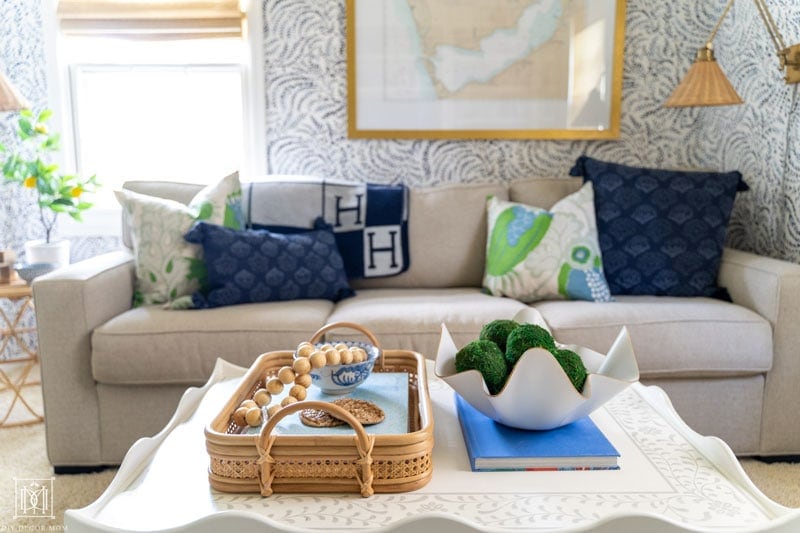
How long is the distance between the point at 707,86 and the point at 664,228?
1.76 feet

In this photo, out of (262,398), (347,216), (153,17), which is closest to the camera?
(262,398)

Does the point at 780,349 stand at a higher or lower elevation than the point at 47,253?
lower

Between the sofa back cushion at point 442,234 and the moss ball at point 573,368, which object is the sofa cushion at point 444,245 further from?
the moss ball at point 573,368

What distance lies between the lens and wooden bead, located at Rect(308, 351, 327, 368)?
133 cm

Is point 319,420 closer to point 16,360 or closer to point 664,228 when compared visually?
point 664,228

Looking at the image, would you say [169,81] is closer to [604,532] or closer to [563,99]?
[563,99]

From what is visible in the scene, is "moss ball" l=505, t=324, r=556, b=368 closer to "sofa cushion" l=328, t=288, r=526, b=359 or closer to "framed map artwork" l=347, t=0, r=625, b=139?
"sofa cushion" l=328, t=288, r=526, b=359

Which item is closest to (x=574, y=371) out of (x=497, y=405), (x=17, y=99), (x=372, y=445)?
(x=497, y=405)

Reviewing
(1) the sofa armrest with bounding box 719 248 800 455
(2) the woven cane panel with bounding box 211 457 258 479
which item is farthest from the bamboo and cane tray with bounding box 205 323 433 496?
(1) the sofa armrest with bounding box 719 248 800 455

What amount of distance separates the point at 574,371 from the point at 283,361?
0.69m

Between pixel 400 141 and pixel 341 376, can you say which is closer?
pixel 341 376

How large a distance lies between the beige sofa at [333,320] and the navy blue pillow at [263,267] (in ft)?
0.26

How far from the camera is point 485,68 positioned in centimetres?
310

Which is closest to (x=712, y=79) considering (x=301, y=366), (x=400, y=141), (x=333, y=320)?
(x=400, y=141)
